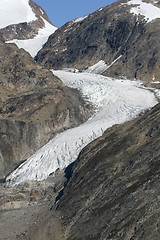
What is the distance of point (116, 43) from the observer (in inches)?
5162

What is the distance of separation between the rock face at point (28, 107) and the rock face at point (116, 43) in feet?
101

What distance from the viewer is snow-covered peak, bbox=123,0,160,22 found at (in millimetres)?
132000

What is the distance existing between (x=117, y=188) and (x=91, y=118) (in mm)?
40548

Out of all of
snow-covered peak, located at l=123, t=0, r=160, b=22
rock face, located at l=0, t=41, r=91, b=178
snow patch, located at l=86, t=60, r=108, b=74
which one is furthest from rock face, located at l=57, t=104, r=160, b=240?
snow-covered peak, located at l=123, t=0, r=160, b=22

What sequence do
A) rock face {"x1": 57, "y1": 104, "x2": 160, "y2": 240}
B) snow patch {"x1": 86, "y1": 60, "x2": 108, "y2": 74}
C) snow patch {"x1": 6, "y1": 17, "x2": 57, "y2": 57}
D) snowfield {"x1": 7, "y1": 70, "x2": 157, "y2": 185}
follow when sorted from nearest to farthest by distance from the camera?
1. rock face {"x1": 57, "y1": 104, "x2": 160, "y2": 240}
2. snowfield {"x1": 7, "y1": 70, "x2": 157, "y2": 185}
3. snow patch {"x1": 86, "y1": 60, "x2": 108, "y2": 74}
4. snow patch {"x1": 6, "y1": 17, "x2": 57, "y2": 57}

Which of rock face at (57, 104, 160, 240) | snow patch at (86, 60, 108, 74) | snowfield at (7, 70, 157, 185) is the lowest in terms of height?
rock face at (57, 104, 160, 240)

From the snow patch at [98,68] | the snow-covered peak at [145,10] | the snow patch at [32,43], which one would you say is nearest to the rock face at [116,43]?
the snow-covered peak at [145,10]

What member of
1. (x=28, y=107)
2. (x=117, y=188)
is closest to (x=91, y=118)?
(x=28, y=107)

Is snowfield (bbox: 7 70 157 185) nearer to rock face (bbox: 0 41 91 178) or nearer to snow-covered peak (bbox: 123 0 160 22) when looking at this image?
rock face (bbox: 0 41 91 178)

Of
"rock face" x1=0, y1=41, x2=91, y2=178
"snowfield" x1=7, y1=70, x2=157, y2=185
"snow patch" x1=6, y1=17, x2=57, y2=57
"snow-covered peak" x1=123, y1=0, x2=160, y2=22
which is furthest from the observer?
"snow patch" x1=6, y1=17, x2=57, y2=57

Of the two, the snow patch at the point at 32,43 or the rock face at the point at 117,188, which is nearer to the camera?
the rock face at the point at 117,188

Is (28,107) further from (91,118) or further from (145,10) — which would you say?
(145,10)

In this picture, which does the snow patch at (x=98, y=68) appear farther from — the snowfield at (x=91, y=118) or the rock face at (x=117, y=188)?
the rock face at (x=117, y=188)

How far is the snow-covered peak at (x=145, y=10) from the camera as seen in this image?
132m
